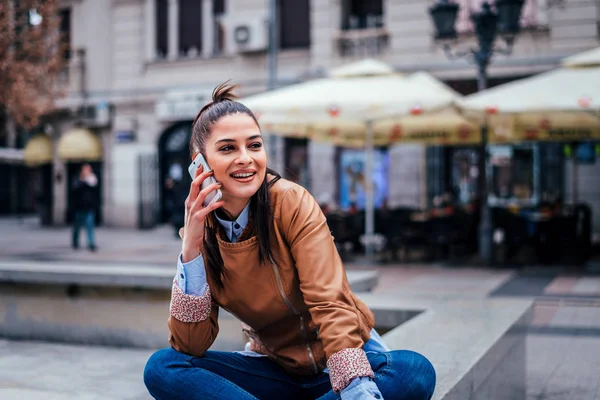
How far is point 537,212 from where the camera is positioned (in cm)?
1341

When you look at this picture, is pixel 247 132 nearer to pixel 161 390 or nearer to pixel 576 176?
pixel 161 390

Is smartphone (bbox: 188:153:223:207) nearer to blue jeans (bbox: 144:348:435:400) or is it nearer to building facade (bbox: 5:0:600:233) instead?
blue jeans (bbox: 144:348:435:400)

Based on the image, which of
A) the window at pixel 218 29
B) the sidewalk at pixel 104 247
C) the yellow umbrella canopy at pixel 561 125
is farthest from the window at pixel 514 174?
Answer: the window at pixel 218 29

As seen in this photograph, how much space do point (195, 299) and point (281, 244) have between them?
33 cm

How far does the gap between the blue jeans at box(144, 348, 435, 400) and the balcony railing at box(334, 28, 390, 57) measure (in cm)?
1817

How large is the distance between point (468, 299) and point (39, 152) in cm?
2264

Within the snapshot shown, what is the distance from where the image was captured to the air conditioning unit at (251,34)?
21344 mm

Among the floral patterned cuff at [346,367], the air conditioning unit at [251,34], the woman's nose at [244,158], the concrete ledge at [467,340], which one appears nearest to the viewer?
the floral patterned cuff at [346,367]

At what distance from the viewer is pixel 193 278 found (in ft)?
8.23

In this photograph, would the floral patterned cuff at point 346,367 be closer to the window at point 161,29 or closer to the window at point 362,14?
the window at point 362,14

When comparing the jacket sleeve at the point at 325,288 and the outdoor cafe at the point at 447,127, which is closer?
the jacket sleeve at the point at 325,288

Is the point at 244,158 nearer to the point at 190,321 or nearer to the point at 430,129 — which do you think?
the point at 190,321

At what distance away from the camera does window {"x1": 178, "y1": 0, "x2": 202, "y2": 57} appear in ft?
76.1

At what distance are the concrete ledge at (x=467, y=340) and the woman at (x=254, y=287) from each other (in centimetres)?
43
